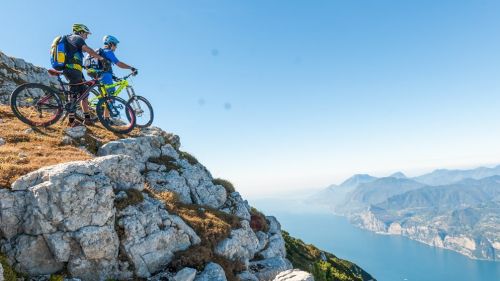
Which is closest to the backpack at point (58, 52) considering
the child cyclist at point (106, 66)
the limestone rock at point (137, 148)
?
the child cyclist at point (106, 66)

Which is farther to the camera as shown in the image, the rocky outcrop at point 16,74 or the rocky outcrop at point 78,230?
the rocky outcrop at point 16,74

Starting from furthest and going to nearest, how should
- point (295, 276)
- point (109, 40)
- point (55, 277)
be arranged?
point (109, 40), point (295, 276), point (55, 277)

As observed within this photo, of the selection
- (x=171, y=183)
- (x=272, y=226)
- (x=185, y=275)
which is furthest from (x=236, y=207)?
(x=185, y=275)

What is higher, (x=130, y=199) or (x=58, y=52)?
(x=58, y=52)

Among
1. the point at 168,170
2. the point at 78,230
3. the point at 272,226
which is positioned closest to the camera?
the point at 78,230

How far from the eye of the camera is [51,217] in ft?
34.3

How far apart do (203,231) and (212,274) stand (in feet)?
8.36

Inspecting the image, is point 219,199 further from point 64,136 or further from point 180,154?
point 64,136

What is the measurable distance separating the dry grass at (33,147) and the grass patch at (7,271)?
277cm

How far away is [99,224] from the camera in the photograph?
36.6 feet

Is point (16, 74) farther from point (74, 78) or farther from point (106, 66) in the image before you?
point (74, 78)

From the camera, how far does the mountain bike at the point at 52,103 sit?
1536 centimetres

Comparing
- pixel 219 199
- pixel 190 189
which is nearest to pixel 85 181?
pixel 190 189

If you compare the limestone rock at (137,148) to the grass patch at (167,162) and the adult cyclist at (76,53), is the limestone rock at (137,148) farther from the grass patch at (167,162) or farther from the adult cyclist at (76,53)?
the adult cyclist at (76,53)
